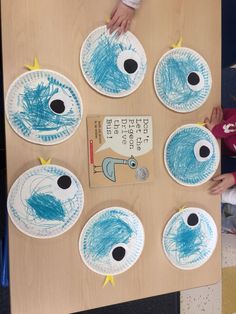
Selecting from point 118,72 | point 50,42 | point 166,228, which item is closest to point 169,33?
point 118,72

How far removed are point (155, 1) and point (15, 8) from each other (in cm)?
37

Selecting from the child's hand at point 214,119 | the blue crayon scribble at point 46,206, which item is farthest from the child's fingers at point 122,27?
the blue crayon scribble at point 46,206

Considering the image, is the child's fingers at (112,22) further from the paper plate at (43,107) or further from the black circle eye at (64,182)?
the black circle eye at (64,182)

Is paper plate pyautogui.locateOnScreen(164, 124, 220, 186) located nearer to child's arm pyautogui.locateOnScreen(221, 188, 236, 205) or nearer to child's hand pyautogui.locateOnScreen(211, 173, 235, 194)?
child's hand pyautogui.locateOnScreen(211, 173, 235, 194)

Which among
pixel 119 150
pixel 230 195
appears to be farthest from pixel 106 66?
pixel 230 195

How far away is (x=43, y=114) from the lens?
2.49ft

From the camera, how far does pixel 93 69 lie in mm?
808

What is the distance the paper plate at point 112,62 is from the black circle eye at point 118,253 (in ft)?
1.32

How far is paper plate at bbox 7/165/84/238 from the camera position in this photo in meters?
0.75

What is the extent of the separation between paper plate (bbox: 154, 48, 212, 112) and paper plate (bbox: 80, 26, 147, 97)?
6 centimetres

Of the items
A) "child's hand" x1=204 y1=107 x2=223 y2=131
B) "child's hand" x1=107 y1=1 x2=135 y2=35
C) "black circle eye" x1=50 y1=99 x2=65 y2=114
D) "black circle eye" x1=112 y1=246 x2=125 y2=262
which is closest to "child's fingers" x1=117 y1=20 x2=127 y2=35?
"child's hand" x1=107 y1=1 x2=135 y2=35

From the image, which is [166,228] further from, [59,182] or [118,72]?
[118,72]

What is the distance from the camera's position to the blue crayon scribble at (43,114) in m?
0.75

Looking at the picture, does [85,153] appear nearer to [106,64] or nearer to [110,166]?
[110,166]
